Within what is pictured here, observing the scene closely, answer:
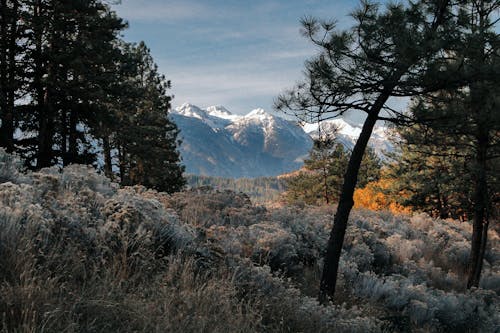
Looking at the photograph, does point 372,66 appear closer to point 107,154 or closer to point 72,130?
point 72,130

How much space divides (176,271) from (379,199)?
29.3 metres

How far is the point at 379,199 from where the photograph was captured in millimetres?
32406

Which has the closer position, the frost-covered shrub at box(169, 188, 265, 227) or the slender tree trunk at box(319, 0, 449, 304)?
the slender tree trunk at box(319, 0, 449, 304)

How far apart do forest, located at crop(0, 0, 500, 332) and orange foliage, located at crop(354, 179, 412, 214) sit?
9.90 meters

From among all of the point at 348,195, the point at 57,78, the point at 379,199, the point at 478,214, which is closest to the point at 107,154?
the point at 57,78

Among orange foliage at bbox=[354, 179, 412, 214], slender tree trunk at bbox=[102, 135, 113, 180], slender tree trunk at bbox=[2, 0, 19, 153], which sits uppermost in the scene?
slender tree trunk at bbox=[2, 0, 19, 153]

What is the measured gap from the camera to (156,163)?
31453mm

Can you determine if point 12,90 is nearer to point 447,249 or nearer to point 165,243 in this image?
point 165,243

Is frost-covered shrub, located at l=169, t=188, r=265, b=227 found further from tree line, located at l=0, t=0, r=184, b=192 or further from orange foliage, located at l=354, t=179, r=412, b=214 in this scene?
orange foliage, located at l=354, t=179, r=412, b=214

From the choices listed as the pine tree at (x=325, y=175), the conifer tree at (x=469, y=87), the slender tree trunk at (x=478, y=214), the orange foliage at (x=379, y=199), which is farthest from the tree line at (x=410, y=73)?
the pine tree at (x=325, y=175)

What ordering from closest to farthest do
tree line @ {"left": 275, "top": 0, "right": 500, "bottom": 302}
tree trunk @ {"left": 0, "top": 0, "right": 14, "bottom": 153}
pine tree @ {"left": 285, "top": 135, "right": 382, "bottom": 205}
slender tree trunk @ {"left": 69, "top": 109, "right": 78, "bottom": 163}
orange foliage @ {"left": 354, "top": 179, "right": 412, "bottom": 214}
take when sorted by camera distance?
tree line @ {"left": 275, "top": 0, "right": 500, "bottom": 302}
tree trunk @ {"left": 0, "top": 0, "right": 14, "bottom": 153}
slender tree trunk @ {"left": 69, "top": 109, "right": 78, "bottom": 163}
orange foliage @ {"left": 354, "top": 179, "right": 412, "bottom": 214}
pine tree @ {"left": 285, "top": 135, "right": 382, "bottom": 205}

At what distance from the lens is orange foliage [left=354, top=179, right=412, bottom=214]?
95.9ft

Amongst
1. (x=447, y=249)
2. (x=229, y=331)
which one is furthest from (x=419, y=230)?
(x=229, y=331)

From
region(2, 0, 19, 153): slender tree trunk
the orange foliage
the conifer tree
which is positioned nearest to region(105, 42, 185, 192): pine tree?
region(2, 0, 19, 153): slender tree trunk
